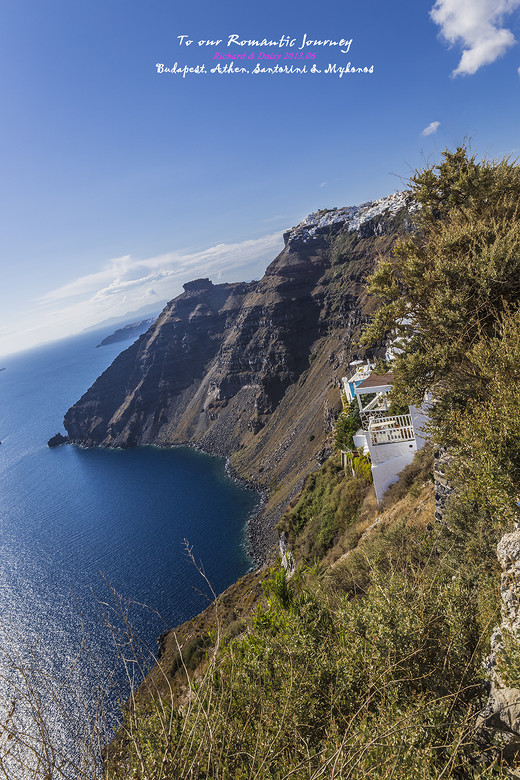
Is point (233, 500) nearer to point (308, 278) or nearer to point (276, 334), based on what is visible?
point (276, 334)

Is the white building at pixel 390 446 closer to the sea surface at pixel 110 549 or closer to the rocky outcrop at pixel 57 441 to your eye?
the sea surface at pixel 110 549

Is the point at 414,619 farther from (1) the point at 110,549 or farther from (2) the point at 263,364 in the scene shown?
(2) the point at 263,364

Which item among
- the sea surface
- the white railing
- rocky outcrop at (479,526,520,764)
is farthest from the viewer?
the sea surface

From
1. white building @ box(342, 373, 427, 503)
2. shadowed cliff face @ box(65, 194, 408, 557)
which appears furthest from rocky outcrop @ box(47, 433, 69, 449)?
white building @ box(342, 373, 427, 503)

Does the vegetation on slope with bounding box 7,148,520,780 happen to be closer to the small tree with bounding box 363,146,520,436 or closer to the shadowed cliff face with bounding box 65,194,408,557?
the small tree with bounding box 363,146,520,436

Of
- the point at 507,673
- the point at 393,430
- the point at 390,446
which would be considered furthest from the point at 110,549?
the point at 507,673

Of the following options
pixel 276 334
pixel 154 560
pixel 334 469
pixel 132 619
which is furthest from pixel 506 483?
pixel 276 334

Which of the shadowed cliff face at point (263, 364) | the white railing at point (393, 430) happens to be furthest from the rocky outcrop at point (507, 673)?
the shadowed cliff face at point (263, 364)
